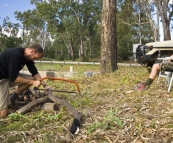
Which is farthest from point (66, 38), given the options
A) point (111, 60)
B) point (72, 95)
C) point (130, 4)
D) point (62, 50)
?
point (72, 95)

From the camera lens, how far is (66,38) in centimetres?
4659

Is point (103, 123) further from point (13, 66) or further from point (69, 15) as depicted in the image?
point (69, 15)

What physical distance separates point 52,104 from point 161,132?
6.43 feet

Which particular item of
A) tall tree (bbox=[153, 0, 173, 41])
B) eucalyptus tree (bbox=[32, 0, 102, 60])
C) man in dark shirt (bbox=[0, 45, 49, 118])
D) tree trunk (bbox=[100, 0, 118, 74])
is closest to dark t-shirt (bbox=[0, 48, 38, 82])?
man in dark shirt (bbox=[0, 45, 49, 118])

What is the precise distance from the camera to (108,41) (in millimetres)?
9586

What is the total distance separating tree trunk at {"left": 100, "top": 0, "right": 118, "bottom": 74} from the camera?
951 cm

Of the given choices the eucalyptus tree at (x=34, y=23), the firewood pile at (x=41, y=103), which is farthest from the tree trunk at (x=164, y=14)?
the eucalyptus tree at (x=34, y=23)

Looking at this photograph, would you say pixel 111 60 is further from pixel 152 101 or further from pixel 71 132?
pixel 71 132

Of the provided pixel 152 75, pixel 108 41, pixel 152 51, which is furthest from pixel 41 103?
pixel 152 51

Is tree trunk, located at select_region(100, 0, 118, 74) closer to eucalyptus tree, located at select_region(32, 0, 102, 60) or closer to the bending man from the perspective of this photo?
the bending man

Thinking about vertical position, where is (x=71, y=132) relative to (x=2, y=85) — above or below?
below

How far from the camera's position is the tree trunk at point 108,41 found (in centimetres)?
951

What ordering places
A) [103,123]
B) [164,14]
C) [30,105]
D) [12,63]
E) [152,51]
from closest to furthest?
1. [103,123]
2. [12,63]
3. [30,105]
4. [152,51]
5. [164,14]

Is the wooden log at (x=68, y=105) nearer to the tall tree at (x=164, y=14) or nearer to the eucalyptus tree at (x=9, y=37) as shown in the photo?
the tall tree at (x=164, y=14)
